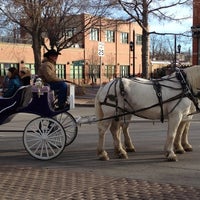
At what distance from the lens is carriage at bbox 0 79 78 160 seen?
376 inches

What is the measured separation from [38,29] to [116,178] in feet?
85.6

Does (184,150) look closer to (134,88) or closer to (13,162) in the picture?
(134,88)

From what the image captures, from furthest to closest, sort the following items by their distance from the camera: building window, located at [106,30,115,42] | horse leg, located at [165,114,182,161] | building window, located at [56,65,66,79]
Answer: building window, located at [106,30,115,42]
building window, located at [56,65,66,79]
horse leg, located at [165,114,182,161]

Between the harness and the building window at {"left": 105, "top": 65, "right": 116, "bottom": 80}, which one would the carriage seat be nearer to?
the harness

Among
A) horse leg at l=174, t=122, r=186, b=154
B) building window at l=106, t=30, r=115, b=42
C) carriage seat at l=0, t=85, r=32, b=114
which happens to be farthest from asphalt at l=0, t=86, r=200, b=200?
building window at l=106, t=30, r=115, b=42

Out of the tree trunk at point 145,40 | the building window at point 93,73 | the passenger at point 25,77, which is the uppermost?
the tree trunk at point 145,40

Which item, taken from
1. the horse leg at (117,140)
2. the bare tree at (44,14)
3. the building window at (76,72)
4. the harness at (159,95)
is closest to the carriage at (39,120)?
the horse leg at (117,140)

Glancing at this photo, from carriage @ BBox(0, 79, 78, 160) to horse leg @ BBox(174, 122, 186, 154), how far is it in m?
Answer: 2.36

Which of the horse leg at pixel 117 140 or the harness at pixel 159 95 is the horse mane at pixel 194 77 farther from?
the horse leg at pixel 117 140

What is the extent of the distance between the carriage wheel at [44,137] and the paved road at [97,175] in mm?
197

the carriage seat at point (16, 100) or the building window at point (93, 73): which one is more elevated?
the carriage seat at point (16, 100)

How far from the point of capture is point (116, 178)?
25.8 feet

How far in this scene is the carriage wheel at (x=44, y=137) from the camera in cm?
952

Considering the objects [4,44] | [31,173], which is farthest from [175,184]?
[4,44]
